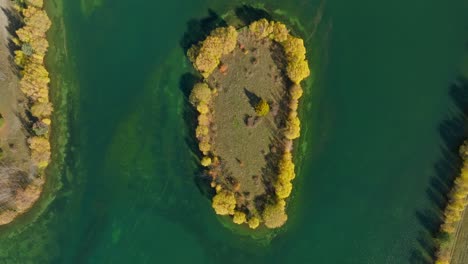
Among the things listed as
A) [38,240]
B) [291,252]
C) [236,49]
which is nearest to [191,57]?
[236,49]

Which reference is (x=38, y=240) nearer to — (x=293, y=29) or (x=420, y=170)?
(x=293, y=29)

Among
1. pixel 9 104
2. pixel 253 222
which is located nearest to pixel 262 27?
pixel 253 222

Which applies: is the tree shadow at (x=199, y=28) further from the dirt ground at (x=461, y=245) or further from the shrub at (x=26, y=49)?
the dirt ground at (x=461, y=245)

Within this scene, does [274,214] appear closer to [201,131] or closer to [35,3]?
[201,131]

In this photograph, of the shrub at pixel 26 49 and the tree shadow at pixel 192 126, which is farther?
the tree shadow at pixel 192 126

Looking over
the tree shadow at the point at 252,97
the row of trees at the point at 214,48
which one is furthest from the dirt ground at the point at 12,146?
the tree shadow at the point at 252,97

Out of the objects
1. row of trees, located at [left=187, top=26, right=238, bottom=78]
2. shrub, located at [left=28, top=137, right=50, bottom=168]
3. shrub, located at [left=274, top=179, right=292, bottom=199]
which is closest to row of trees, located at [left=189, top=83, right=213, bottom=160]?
row of trees, located at [left=187, top=26, right=238, bottom=78]

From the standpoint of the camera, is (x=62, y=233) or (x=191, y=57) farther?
(x=62, y=233)
